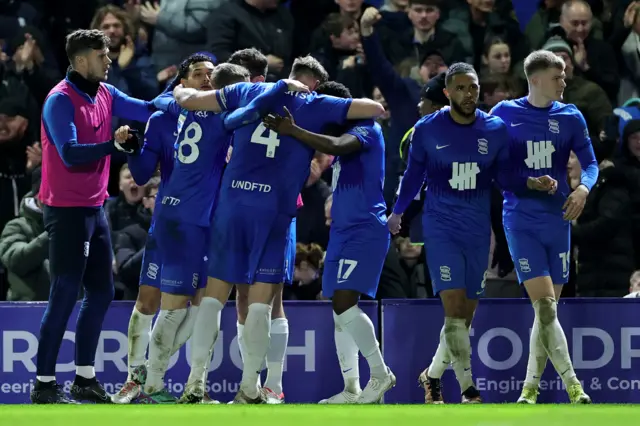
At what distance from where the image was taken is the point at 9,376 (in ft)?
27.9

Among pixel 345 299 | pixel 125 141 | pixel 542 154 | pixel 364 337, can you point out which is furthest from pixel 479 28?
pixel 125 141

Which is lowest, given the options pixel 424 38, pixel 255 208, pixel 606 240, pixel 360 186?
pixel 606 240

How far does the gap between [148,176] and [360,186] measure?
1371 mm

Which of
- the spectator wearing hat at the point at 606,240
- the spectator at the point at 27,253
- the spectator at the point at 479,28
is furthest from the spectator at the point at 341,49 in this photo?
the spectator at the point at 27,253

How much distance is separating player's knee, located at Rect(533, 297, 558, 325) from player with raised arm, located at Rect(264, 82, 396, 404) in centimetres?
98

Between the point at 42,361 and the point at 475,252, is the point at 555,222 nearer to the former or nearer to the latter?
the point at 475,252

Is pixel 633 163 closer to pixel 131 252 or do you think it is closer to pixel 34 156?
pixel 131 252

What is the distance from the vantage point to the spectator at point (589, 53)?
10.6 m

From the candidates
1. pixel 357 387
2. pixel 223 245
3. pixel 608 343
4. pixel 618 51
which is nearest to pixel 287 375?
pixel 357 387

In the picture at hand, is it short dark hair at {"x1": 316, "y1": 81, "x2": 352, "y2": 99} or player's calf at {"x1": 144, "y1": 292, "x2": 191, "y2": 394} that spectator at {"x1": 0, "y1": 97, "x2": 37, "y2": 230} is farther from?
short dark hair at {"x1": 316, "y1": 81, "x2": 352, "y2": 99}

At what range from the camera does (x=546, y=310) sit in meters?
7.50

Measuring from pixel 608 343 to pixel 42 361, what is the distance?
151 inches

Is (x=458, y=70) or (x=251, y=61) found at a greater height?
(x=251, y=61)
